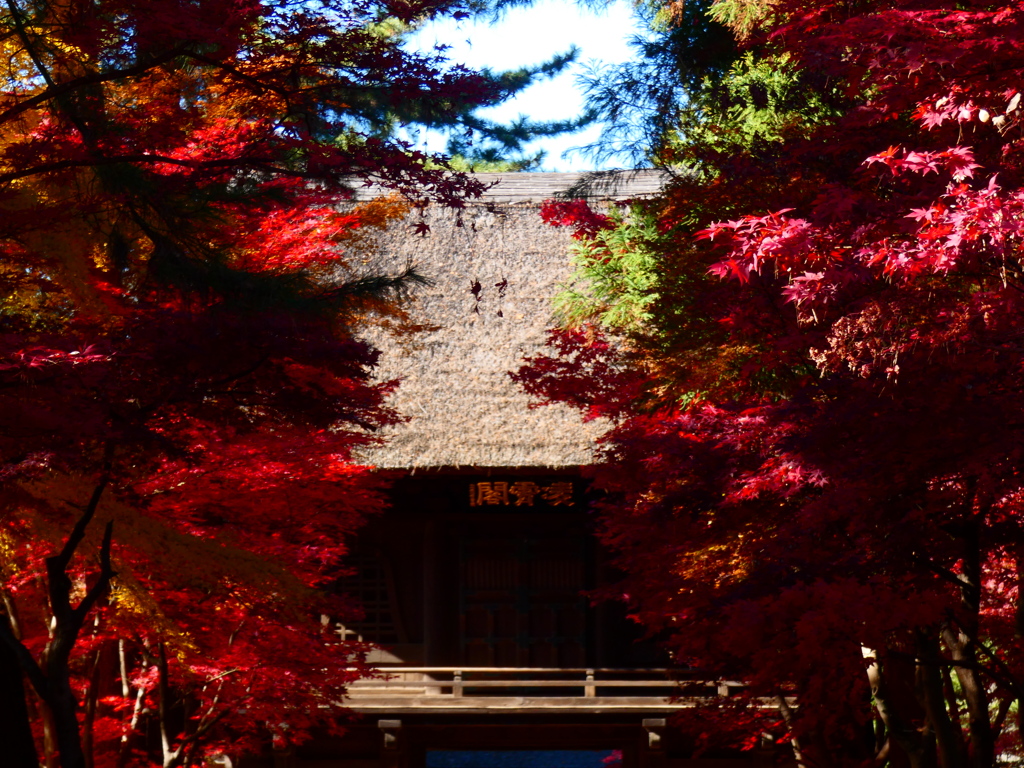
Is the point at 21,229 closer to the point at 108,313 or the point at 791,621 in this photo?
the point at 108,313

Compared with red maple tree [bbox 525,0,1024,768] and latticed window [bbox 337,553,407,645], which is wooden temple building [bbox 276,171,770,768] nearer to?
latticed window [bbox 337,553,407,645]

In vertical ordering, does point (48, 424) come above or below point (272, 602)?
above

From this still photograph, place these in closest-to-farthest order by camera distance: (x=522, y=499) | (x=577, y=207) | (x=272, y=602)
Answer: (x=272, y=602) < (x=577, y=207) < (x=522, y=499)

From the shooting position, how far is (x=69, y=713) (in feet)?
21.9

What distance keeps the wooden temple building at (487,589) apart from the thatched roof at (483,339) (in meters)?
0.03

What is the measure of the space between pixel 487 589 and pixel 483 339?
340 cm

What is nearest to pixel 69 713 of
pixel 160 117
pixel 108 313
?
pixel 108 313

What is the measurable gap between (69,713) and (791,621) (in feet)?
13.9

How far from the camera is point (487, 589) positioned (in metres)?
13.8

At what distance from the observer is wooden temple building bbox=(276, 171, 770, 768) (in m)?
11.9

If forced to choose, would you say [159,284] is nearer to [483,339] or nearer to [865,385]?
[865,385]

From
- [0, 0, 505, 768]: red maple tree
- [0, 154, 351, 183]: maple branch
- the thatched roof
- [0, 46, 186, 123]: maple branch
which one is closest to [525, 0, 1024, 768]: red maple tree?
[0, 0, 505, 768]: red maple tree

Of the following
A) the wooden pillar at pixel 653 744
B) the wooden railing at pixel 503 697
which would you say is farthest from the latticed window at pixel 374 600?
the wooden pillar at pixel 653 744

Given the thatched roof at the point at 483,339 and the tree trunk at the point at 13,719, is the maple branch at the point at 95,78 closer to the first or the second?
the tree trunk at the point at 13,719
